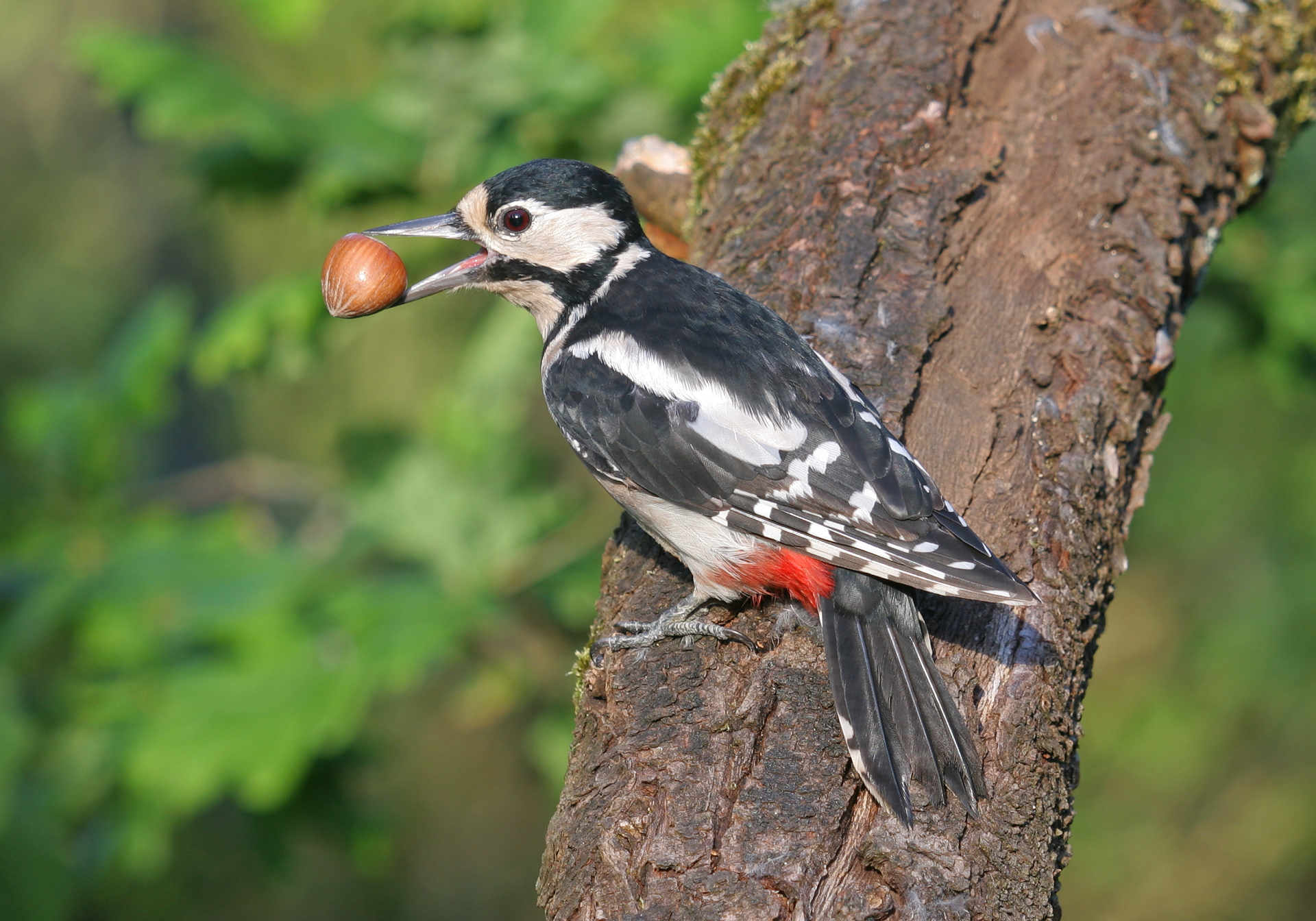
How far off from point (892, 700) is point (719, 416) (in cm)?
77

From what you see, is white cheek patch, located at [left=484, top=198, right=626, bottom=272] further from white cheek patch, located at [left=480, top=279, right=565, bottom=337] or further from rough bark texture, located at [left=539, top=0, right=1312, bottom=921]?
rough bark texture, located at [left=539, top=0, right=1312, bottom=921]

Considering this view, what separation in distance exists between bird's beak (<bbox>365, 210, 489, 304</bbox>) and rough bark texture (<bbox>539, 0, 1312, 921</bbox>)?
69cm

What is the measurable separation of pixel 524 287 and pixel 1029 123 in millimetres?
1526

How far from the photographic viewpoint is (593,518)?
7.72 m

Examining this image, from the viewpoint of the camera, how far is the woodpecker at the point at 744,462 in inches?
85.5

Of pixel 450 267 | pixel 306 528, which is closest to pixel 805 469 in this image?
pixel 450 267

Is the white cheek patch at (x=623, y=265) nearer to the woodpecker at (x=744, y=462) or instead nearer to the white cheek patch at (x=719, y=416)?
the woodpecker at (x=744, y=462)

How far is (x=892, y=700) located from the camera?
7.09ft

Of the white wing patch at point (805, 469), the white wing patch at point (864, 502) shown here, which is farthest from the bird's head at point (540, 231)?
the white wing patch at point (864, 502)

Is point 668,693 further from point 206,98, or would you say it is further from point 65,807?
point 65,807

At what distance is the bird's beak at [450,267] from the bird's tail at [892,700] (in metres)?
1.29

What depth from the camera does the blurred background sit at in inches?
153

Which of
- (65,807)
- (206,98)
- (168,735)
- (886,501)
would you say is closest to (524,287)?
(886,501)

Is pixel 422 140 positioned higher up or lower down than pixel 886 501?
higher up
